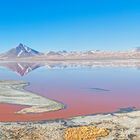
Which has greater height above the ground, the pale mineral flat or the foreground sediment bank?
the pale mineral flat

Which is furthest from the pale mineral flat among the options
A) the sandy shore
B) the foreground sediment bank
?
the foreground sediment bank

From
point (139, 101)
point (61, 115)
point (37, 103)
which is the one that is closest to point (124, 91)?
point (139, 101)

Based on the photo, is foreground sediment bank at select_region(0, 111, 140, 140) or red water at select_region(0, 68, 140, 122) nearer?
foreground sediment bank at select_region(0, 111, 140, 140)

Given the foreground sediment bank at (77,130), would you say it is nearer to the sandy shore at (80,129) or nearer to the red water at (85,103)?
the sandy shore at (80,129)

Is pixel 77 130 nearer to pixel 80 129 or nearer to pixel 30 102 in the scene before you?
pixel 80 129

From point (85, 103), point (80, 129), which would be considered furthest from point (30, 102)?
point (80, 129)

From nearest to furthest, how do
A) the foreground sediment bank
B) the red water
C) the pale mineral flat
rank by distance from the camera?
1. the foreground sediment bank
2. the red water
3. the pale mineral flat

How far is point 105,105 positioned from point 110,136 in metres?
13.4

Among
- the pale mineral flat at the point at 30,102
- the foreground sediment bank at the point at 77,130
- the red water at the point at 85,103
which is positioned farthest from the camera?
the pale mineral flat at the point at 30,102

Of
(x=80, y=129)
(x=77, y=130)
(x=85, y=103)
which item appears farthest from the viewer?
(x=85, y=103)

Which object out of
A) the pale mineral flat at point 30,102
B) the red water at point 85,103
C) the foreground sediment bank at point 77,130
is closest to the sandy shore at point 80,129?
the foreground sediment bank at point 77,130

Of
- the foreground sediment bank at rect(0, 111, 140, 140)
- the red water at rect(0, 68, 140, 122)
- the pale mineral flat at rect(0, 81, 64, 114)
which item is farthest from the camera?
the pale mineral flat at rect(0, 81, 64, 114)

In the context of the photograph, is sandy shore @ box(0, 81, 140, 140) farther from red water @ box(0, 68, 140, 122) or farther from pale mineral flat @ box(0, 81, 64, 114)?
pale mineral flat @ box(0, 81, 64, 114)

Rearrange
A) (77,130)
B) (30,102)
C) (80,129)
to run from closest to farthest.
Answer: (77,130)
(80,129)
(30,102)
